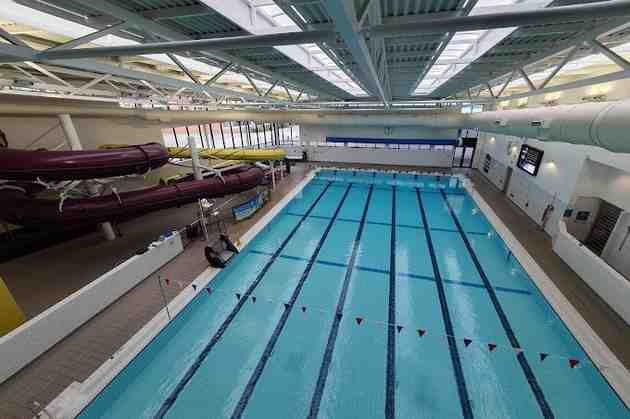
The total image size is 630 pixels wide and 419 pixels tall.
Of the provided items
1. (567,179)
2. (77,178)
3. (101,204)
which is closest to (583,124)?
(567,179)

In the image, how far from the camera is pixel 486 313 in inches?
182

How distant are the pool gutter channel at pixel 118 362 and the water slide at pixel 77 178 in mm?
2586

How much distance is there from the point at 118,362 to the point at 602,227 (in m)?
10.5

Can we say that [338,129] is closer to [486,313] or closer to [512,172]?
[512,172]

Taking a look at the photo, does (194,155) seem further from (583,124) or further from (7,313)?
(583,124)

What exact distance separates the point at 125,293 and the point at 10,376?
5.40 feet

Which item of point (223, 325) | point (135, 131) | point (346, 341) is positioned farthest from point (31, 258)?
point (346, 341)

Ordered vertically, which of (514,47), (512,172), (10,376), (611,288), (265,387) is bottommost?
(265,387)

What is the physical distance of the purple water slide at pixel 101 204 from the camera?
4.95 m

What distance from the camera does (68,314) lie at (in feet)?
12.7

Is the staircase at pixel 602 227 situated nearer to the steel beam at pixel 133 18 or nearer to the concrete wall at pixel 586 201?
the concrete wall at pixel 586 201

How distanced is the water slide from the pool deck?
1275mm

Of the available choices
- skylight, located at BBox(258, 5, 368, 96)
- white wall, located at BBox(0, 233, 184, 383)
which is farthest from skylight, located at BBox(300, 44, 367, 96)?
white wall, located at BBox(0, 233, 184, 383)

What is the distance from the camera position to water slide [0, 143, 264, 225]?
436cm
